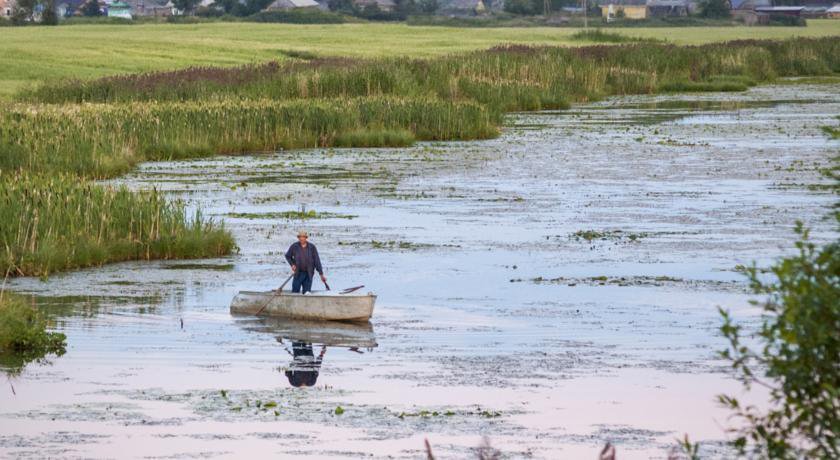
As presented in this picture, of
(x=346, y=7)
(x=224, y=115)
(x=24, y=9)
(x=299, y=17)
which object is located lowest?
(x=346, y=7)

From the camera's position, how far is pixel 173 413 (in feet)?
50.8

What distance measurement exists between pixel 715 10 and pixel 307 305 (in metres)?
161

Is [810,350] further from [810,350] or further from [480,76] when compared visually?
[480,76]

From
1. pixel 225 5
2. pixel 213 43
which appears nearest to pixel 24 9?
pixel 225 5

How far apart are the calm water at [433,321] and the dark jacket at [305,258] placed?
87 cm

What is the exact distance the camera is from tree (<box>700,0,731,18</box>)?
17650 centimetres

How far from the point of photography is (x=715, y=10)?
176 meters

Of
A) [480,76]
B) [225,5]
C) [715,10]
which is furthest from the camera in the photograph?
[225,5]

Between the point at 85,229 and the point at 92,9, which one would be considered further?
the point at 92,9

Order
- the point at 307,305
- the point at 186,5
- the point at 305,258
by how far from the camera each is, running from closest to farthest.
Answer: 1. the point at 307,305
2. the point at 305,258
3. the point at 186,5

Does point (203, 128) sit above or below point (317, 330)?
below

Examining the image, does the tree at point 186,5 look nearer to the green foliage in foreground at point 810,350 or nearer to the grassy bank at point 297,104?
the grassy bank at point 297,104

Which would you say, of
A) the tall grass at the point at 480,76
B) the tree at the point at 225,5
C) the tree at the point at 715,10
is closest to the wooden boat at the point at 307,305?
the tall grass at the point at 480,76

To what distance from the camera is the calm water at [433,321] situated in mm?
14867
